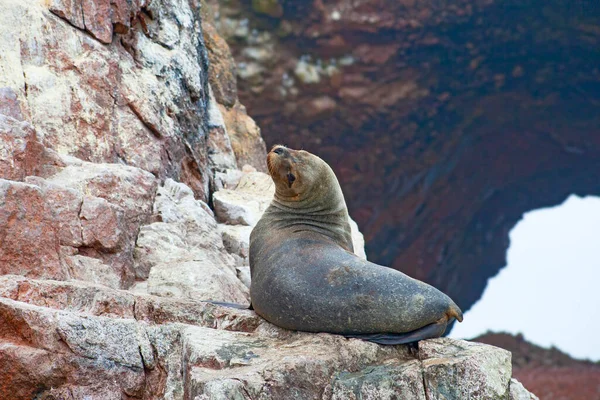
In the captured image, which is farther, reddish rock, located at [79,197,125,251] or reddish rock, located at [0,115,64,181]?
reddish rock, located at [79,197,125,251]

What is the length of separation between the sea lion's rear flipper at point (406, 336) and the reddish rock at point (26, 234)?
2.06 meters

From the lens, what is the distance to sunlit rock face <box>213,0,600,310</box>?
18219 mm

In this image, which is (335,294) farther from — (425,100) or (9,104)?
(425,100)

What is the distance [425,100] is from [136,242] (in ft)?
48.9

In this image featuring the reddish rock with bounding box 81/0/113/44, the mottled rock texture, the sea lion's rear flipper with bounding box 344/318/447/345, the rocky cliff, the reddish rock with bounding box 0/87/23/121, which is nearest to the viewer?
the rocky cliff

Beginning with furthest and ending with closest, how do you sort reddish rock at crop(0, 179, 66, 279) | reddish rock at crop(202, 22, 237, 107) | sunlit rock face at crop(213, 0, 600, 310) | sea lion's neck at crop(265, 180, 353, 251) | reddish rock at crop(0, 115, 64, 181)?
sunlit rock face at crop(213, 0, 600, 310) → reddish rock at crop(202, 22, 237, 107) → sea lion's neck at crop(265, 180, 353, 251) → reddish rock at crop(0, 115, 64, 181) → reddish rock at crop(0, 179, 66, 279)

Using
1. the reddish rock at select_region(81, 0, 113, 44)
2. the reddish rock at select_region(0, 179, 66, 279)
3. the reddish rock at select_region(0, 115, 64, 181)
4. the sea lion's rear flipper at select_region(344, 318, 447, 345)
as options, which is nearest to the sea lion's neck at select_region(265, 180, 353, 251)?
the sea lion's rear flipper at select_region(344, 318, 447, 345)

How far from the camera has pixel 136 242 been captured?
6.11 m

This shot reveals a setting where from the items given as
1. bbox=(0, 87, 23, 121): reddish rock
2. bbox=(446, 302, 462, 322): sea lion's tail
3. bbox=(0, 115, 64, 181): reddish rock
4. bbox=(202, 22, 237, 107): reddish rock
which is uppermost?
bbox=(202, 22, 237, 107): reddish rock

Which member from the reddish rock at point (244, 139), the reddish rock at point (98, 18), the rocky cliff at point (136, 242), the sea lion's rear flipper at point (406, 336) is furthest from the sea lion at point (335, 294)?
the reddish rock at point (244, 139)

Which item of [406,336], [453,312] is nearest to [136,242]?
[406,336]

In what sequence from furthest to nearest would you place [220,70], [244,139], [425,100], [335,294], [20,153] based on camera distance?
1. [425,100]
2. [220,70]
3. [244,139]
4. [20,153]
5. [335,294]

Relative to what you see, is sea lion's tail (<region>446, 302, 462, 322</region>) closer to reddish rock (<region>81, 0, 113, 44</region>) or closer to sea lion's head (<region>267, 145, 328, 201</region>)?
sea lion's head (<region>267, 145, 328, 201</region>)

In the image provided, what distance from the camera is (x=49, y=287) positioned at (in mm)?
4332
